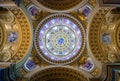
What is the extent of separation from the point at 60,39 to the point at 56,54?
2.04 m

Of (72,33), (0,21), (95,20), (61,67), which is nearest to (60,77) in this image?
(61,67)

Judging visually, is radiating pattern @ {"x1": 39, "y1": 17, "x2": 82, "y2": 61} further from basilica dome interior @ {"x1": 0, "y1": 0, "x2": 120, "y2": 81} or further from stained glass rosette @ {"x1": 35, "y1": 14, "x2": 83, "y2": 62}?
basilica dome interior @ {"x1": 0, "y1": 0, "x2": 120, "y2": 81}

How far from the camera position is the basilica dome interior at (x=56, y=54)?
→ 20.9 m

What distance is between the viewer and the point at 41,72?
2228 cm

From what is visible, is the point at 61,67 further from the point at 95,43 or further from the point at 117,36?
the point at 117,36

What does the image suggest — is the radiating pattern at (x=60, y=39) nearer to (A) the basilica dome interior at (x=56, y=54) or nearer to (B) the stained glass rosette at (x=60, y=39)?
(B) the stained glass rosette at (x=60, y=39)

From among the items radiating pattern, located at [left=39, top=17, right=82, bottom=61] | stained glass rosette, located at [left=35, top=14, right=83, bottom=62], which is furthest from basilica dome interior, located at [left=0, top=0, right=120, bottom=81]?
radiating pattern, located at [left=39, top=17, right=82, bottom=61]

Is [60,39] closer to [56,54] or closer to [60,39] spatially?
[60,39]

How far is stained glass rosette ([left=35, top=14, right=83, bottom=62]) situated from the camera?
23781 millimetres

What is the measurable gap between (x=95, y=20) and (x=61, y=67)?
19.6 ft

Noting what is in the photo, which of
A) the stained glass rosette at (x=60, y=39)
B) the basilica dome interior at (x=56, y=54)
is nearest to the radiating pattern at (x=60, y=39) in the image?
the stained glass rosette at (x=60, y=39)

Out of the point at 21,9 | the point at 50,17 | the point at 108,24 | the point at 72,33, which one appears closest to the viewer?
the point at 21,9

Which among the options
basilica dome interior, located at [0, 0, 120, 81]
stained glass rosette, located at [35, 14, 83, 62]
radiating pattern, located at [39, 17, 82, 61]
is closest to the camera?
basilica dome interior, located at [0, 0, 120, 81]

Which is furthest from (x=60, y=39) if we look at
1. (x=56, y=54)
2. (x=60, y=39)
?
(x=56, y=54)
